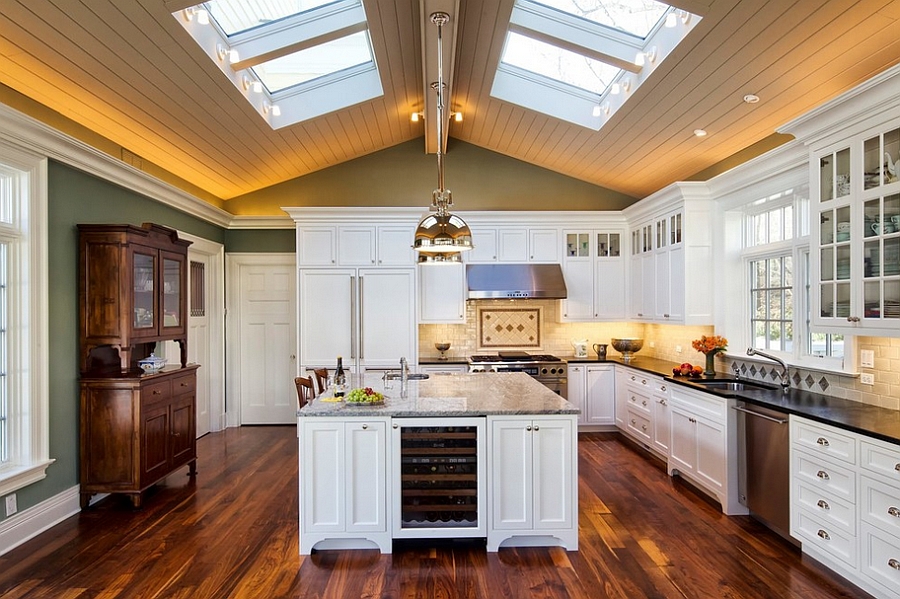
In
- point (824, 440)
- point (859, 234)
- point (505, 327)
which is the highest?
point (859, 234)

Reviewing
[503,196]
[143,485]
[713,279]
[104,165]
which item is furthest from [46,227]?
[713,279]

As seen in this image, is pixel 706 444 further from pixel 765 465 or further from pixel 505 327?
pixel 505 327

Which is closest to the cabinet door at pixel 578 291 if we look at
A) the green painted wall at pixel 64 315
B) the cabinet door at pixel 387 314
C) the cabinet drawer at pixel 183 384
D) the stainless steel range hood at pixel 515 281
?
the stainless steel range hood at pixel 515 281

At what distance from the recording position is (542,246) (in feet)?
21.6

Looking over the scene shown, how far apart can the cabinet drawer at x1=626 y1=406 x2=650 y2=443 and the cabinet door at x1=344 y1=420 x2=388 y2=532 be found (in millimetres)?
3156

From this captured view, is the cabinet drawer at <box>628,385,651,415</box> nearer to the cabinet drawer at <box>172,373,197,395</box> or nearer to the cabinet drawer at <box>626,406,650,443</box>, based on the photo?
the cabinet drawer at <box>626,406,650,443</box>

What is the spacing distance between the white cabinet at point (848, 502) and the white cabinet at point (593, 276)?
136 inches

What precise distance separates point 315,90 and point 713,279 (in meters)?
4.19

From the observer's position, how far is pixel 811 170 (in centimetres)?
335

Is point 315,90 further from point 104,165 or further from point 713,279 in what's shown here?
point 713,279

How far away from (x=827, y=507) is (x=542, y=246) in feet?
13.7

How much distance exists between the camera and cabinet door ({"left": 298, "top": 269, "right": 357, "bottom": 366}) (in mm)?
6297

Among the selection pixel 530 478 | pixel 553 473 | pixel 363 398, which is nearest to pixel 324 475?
pixel 363 398

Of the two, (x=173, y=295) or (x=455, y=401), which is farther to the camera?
(x=173, y=295)
